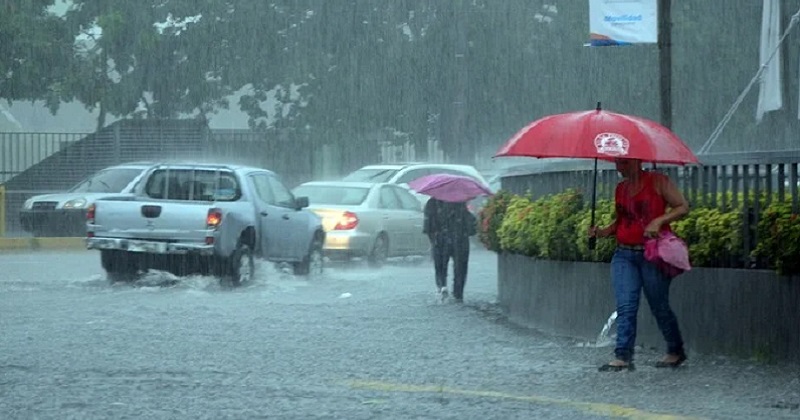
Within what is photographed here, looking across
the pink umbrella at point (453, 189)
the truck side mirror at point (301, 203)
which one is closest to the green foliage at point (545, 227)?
the pink umbrella at point (453, 189)

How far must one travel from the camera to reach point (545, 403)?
376 inches

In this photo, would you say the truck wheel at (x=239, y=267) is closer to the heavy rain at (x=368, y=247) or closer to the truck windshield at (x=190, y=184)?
the heavy rain at (x=368, y=247)

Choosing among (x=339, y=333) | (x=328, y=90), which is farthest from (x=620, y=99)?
(x=339, y=333)

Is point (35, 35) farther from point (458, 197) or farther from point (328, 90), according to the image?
point (458, 197)

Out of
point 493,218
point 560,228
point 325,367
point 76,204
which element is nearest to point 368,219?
point 76,204

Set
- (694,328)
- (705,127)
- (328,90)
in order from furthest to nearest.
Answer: (705,127) → (328,90) → (694,328)

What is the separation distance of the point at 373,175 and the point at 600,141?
21174 mm

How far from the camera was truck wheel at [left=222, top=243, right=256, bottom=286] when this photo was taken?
1988cm

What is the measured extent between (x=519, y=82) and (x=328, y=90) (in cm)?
568

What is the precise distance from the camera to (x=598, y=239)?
13438mm

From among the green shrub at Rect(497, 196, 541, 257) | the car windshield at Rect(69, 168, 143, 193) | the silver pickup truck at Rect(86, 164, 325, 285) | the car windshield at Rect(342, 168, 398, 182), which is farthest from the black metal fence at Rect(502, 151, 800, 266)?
the car windshield at Rect(342, 168, 398, 182)

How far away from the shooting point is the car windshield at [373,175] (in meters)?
31.7

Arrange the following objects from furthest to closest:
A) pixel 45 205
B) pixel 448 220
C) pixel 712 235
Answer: pixel 45 205 < pixel 448 220 < pixel 712 235

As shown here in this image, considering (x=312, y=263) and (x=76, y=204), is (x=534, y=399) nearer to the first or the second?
(x=312, y=263)
